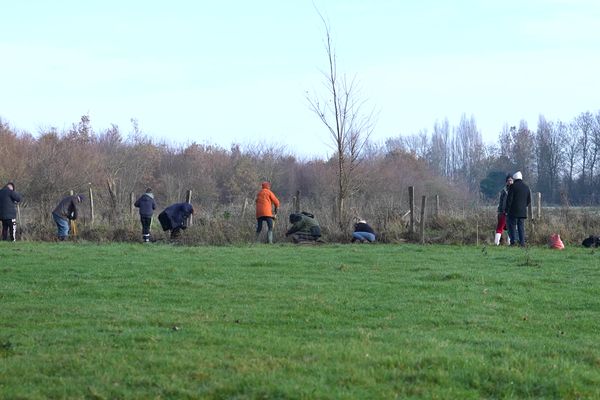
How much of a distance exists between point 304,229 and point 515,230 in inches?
216

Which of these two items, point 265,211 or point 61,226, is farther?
point 61,226

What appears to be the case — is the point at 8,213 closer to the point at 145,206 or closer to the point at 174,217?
the point at 145,206

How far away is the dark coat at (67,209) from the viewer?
23859 mm

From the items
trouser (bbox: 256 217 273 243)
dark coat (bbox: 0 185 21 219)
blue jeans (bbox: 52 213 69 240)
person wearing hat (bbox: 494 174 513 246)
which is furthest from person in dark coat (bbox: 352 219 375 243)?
dark coat (bbox: 0 185 21 219)

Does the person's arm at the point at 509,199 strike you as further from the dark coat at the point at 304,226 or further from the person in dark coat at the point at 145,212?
the person in dark coat at the point at 145,212

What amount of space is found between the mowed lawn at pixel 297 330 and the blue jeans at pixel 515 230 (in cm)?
552

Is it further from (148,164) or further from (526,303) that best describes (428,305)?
(148,164)

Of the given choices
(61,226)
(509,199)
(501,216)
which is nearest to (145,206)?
(61,226)

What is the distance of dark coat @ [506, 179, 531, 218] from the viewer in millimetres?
20281

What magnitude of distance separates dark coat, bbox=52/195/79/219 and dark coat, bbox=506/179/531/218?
1208 centimetres

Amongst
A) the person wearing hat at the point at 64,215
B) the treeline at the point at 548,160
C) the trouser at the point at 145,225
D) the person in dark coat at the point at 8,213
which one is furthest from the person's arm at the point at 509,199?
the treeline at the point at 548,160

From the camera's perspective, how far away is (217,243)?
22000 millimetres

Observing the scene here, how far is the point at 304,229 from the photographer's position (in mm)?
22516

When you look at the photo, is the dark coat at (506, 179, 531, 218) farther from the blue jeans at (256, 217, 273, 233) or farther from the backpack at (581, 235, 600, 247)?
the blue jeans at (256, 217, 273, 233)
